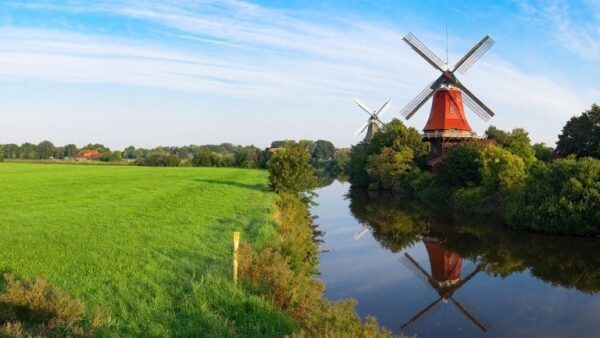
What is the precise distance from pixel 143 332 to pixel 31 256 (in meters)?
4.97

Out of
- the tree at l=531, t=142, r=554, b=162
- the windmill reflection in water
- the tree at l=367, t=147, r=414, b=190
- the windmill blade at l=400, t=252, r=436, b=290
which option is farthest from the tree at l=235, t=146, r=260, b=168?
the windmill blade at l=400, t=252, r=436, b=290

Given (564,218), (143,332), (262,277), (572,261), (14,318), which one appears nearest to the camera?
(14,318)

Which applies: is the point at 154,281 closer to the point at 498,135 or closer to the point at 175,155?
the point at 498,135

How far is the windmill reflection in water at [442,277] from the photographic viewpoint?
13014 millimetres

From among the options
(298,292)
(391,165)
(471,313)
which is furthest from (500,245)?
(391,165)

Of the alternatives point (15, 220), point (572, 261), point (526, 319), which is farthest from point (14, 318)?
point (572, 261)

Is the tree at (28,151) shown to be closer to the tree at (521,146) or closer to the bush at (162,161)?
the bush at (162,161)

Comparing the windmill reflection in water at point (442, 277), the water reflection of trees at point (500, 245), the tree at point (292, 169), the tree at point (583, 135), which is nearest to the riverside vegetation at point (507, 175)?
the tree at point (583, 135)

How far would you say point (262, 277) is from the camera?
33.7 feet

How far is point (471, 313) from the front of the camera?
13336 mm

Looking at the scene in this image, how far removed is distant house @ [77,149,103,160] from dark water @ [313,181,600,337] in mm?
115693

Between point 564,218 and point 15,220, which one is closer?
point 15,220

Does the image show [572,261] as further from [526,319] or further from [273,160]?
[273,160]

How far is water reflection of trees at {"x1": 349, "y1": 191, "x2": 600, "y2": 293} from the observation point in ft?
57.4
